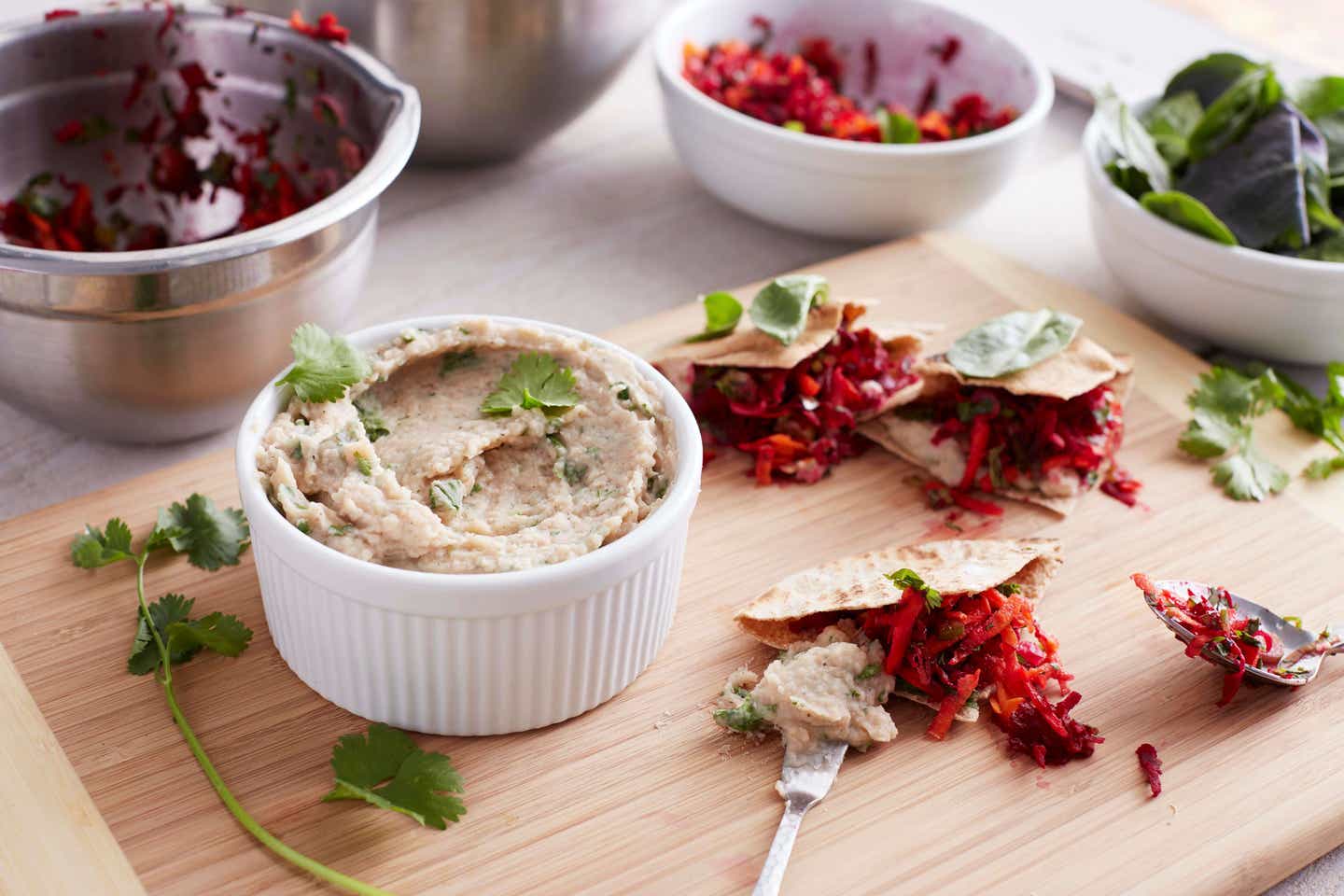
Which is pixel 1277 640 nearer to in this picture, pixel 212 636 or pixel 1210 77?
pixel 1210 77

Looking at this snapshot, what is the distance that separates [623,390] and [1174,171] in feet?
7.48

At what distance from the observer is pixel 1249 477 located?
11.5ft

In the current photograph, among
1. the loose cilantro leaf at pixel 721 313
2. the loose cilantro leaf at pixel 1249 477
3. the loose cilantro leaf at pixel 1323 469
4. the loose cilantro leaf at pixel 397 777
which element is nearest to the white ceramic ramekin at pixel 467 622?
the loose cilantro leaf at pixel 397 777

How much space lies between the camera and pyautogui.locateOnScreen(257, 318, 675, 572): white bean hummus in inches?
99.5

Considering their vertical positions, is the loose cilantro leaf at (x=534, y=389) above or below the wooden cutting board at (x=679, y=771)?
above

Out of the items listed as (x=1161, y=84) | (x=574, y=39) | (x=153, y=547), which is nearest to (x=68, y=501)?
(x=153, y=547)

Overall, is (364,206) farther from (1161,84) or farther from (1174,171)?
(1161,84)

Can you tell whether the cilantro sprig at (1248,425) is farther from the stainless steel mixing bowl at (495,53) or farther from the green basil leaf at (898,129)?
the stainless steel mixing bowl at (495,53)

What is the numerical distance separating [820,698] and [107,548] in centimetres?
165

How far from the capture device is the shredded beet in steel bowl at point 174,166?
385 centimetres

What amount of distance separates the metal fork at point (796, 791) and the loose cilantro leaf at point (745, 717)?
3.5 inches

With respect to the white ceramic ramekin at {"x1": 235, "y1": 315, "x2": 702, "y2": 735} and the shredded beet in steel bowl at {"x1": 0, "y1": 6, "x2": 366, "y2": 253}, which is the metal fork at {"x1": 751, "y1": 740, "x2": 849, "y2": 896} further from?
the shredded beet in steel bowl at {"x1": 0, "y1": 6, "x2": 366, "y2": 253}

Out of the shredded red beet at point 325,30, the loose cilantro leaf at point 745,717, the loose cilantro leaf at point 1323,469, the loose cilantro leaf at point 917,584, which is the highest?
the shredded red beet at point 325,30

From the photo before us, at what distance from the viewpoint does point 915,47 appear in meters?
4.86
